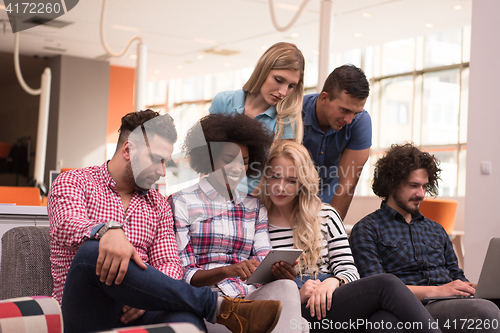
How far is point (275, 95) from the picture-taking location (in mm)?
2373

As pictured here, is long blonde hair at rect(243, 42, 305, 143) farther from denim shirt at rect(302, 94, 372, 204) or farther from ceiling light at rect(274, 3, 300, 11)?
ceiling light at rect(274, 3, 300, 11)

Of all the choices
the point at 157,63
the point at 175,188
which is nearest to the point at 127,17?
the point at 157,63

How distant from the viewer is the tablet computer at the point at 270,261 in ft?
5.46

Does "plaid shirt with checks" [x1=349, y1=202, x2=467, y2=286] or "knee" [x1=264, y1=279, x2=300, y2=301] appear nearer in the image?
"knee" [x1=264, y1=279, x2=300, y2=301]

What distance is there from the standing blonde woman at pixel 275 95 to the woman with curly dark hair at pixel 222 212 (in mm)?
245

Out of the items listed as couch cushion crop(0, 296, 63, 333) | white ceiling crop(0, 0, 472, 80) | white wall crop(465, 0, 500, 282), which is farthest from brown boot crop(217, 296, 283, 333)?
white ceiling crop(0, 0, 472, 80)

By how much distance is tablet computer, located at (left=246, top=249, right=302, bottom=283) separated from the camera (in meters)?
1.66

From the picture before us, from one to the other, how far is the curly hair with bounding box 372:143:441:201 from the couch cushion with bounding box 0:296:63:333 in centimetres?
158

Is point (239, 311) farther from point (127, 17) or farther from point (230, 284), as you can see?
point (127, 17)

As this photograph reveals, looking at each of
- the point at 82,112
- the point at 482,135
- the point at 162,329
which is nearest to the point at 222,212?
the point at 162,329

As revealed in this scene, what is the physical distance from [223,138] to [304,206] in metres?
0.44

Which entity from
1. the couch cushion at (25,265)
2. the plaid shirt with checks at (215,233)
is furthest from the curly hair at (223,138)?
the couch cushion at (25,265)

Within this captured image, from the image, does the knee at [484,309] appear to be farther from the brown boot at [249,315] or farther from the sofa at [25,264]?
the sofa at [25,264]

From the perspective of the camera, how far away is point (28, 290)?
1805 millimetres
